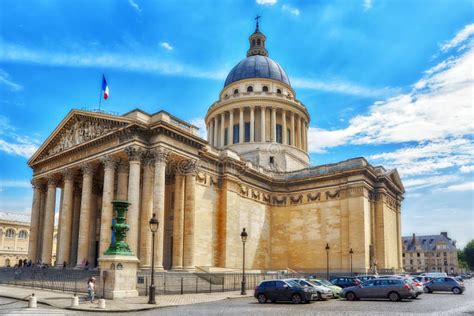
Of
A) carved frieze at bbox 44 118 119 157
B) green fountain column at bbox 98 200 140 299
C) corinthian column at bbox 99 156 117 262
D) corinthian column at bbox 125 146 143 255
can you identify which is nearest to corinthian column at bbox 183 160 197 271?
corinthian column at bbox 125 146 143 255

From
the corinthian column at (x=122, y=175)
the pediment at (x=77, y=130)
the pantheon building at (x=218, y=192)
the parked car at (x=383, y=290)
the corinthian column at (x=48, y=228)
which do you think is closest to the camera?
the parked car at (x=383, y=290)

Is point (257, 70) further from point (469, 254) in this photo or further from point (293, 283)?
point (469, 254)

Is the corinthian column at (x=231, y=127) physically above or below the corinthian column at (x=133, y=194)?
above

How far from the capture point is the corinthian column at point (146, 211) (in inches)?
1414

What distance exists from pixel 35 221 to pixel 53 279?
673 inches

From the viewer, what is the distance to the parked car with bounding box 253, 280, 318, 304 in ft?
83.5

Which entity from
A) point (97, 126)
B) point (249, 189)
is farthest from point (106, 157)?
point (249, 189)

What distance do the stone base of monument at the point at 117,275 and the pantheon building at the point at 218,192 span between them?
8733mm

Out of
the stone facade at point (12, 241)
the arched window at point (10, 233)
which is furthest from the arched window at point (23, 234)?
the arched window at point (10, 233)

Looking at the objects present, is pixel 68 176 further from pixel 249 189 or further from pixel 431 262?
pixel 431 262

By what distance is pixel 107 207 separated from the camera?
122 ft

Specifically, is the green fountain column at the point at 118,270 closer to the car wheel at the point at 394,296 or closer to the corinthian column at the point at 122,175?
the corinthian column at the point at 122,175

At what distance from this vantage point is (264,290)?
86.0 ft

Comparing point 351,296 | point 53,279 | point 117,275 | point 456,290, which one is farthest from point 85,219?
point 456,290
